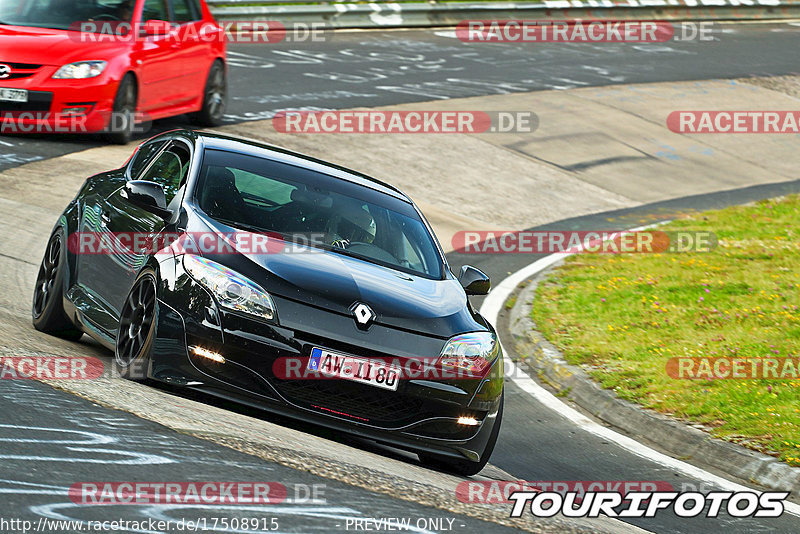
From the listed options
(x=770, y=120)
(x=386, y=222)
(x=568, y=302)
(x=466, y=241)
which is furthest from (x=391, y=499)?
(x=770, y=120)

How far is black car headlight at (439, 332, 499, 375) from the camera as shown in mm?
6512

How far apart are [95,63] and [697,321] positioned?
25.1 ft

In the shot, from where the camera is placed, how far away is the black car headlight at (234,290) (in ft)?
20.5

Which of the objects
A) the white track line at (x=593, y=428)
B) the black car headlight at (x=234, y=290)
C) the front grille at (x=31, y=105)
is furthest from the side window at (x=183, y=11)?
the black car headlight at (x=234, y=290)

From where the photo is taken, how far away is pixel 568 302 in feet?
40.2

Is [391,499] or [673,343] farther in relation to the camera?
[673,343]

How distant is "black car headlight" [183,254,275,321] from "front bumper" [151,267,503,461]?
45mm

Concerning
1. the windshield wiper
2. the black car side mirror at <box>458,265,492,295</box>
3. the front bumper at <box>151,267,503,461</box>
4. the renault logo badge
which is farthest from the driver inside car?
the front bumper at <box>151,267,503,461</box>

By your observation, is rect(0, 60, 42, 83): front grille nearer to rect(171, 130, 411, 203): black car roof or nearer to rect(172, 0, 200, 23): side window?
rect(172, 0, 200, 23): side window

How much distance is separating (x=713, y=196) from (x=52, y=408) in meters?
14.7

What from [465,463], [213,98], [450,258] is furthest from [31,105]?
[465,463]

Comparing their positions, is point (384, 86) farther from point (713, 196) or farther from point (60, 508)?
point (60, 508)

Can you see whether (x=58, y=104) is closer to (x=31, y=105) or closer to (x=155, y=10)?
(x=31, y=105)

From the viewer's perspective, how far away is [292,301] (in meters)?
6.29
